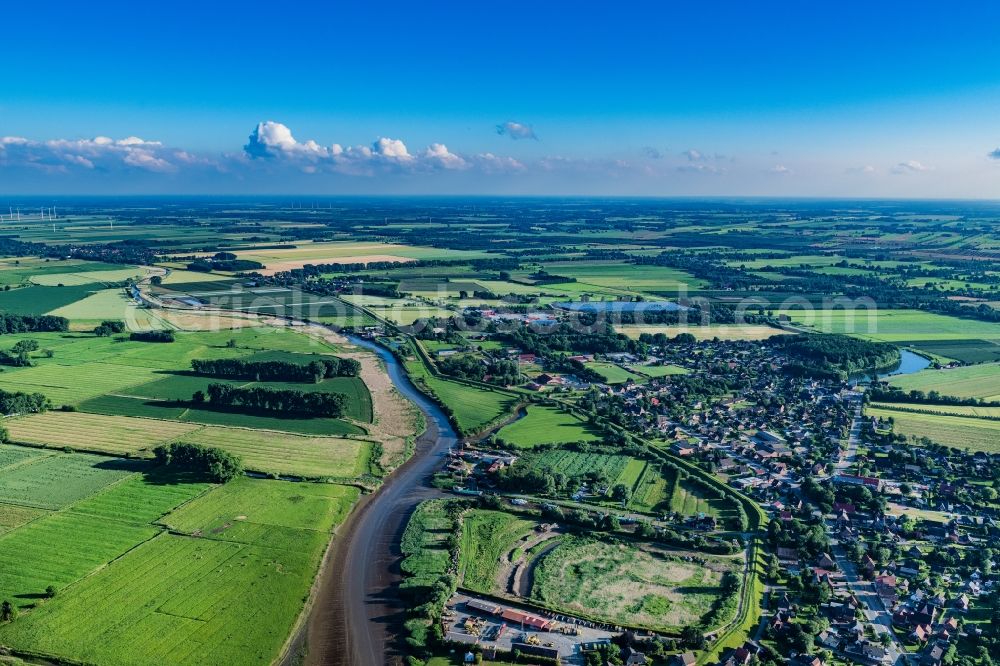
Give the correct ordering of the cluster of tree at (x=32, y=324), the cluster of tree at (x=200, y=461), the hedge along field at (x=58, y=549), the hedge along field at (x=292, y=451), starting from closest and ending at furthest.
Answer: the hedge along field at (x=58, y=549), the cluster of tree at (x=200, y=461), the hedge along field at (x=292, y=451), the cluster of tree at (x=32, y=324)

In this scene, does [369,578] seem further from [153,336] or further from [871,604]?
[153,336]

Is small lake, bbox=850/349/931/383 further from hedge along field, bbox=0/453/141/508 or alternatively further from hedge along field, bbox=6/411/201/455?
hedge along field, bbox=0/453/141/508

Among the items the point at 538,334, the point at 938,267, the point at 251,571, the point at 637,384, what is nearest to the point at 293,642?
the point at 251,571

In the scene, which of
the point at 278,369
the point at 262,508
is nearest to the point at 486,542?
the point at 262,508

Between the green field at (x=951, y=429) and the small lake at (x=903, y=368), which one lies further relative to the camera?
the small lake at (x=903, y=368)

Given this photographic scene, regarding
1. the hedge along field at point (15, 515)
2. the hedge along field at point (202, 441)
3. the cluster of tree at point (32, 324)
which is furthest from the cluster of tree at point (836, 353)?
the cluster of tree at point (32, 324)

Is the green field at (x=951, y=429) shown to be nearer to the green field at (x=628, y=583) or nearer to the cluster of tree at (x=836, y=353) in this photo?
the cluster of tree at (x=836, y=353)
